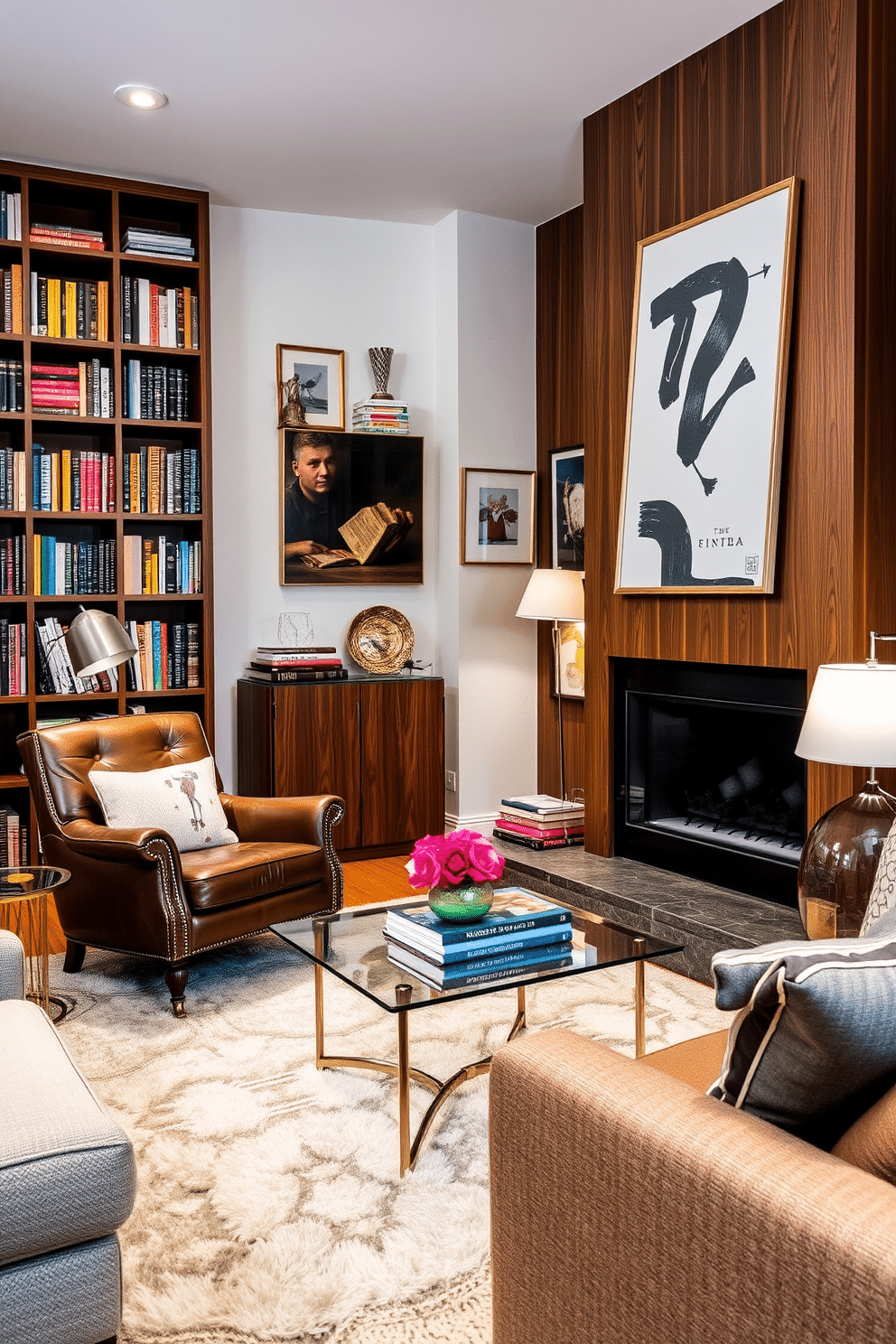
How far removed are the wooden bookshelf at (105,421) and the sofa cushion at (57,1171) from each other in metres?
3.11

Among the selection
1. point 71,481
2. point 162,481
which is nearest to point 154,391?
point 162,481

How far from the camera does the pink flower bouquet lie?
2320 millimetres

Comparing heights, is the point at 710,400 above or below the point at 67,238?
below

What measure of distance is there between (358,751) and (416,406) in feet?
5.77

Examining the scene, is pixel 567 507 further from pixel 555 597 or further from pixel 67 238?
pixel 67 238

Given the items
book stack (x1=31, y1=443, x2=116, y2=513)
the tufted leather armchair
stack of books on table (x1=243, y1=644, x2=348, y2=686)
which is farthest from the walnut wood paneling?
book stack (x1=31, y1=443, x2=116, y2=513)

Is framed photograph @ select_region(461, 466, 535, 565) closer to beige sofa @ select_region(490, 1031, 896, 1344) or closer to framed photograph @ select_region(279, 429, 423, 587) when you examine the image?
framed photograph @ select_region(279, 429, 423, 587)

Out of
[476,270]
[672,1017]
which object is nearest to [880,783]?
[672,1017]

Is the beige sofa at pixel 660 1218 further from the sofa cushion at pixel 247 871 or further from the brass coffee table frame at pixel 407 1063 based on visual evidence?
the sofa cushion at pixel 247 871

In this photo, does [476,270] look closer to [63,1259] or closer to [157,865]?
[157,865]

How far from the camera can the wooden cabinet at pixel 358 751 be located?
190 inches

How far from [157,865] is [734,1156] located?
2.31m

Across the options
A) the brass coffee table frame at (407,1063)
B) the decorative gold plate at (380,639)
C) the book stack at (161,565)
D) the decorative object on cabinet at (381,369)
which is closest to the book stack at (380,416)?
the decorative object on cabinet at (381,369)

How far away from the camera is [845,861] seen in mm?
2971
